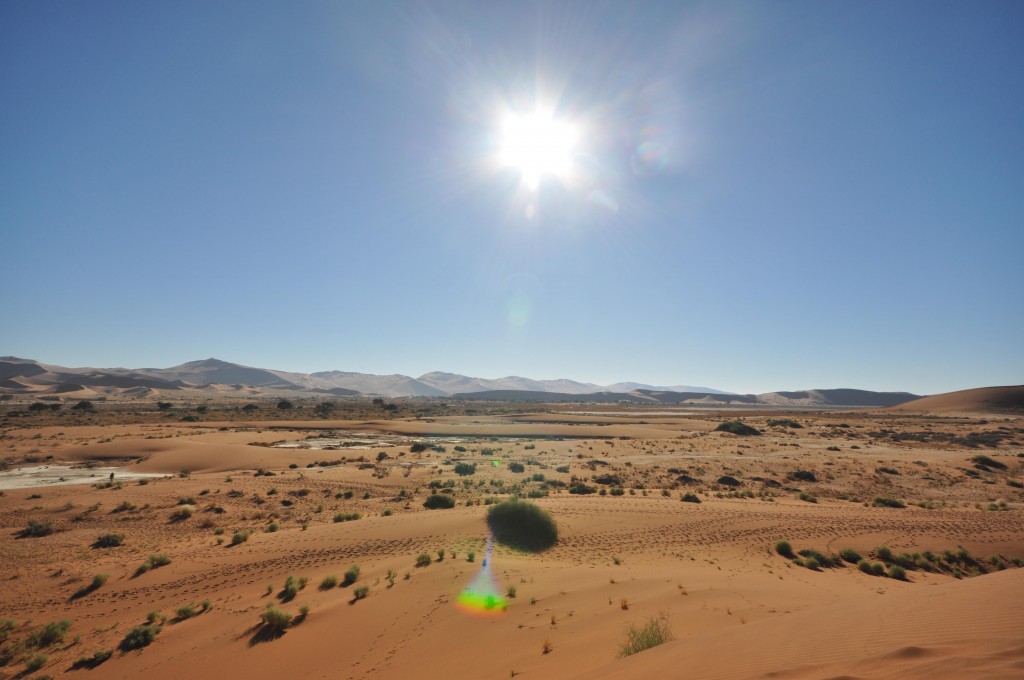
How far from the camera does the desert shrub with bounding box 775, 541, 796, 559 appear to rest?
49.5ft

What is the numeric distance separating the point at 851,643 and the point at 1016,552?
16.0 metres

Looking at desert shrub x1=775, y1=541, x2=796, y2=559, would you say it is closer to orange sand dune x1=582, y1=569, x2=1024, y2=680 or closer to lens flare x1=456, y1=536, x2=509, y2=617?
orange sand dune x1=582, y1=569, x2=1024, y2=680

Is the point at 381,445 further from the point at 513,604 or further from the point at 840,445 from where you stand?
the point at 840,445

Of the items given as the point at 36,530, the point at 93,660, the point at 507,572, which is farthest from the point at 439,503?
the point at 36,530

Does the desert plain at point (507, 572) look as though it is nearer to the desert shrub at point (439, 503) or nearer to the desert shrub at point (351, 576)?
the desert shrub at point (351, 576)

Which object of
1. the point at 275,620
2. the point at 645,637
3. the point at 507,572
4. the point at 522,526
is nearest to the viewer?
the point at 645,637

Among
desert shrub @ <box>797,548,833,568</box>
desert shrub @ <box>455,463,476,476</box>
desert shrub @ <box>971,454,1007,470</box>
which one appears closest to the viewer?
desert shrub @ <box>797,548,833,568</box>

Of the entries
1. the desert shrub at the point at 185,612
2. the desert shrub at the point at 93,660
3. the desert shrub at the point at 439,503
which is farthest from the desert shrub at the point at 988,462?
the desert shrub at the point at 93,660

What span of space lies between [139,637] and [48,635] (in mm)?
2297

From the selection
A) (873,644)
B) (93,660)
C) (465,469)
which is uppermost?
(873,644)

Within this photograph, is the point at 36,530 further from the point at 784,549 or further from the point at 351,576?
the point at 784,549

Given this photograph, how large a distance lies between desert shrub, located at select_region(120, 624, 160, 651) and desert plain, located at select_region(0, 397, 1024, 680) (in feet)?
0.16

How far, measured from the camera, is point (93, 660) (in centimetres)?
942

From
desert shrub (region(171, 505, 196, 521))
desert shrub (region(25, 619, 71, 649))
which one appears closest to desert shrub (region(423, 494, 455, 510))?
desert shrub (region(171, 505, 196, 521))
